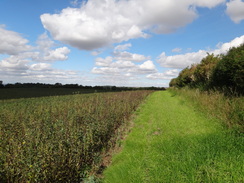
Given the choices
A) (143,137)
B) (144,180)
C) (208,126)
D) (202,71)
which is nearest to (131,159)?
(144,180)

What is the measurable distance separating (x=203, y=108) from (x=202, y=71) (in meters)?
10.8

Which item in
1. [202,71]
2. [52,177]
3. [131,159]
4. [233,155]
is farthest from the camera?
[202,71]

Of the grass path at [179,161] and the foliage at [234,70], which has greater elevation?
the foliage at [234,70]

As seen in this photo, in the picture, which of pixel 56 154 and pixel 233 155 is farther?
pixel 233 155

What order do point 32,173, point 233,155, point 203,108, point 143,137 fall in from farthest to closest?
point 203,108, point 143,137, point 233,155, point 32,173

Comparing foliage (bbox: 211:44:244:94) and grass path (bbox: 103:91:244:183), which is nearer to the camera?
grass path (bbox: 103:91:244:183)

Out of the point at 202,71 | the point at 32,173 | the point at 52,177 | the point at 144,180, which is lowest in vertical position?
the point at 144,180

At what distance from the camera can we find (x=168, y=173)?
148 inches

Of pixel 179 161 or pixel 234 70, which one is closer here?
pixel 179 161

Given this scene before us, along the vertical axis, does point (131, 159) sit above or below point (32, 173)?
below

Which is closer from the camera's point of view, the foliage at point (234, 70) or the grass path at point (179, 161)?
the grass path at point (179, 161)

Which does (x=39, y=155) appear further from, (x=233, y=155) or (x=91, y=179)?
(x=233, y=155)

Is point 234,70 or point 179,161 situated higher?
point 234,70

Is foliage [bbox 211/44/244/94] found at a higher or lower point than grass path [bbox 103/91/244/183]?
higher
